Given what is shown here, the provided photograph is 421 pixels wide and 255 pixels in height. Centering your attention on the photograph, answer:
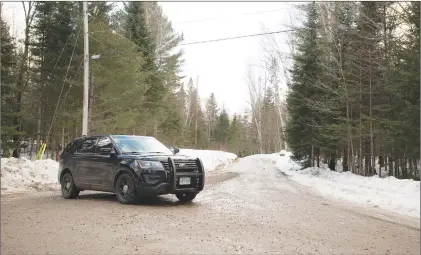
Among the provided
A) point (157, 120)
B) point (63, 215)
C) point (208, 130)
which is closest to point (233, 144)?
point (208, 130)

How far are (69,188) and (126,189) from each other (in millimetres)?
2379

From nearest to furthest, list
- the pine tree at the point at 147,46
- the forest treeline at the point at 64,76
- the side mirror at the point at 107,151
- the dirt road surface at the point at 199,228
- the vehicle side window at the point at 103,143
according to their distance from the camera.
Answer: the dirt road surface at the point at 199,228 → the side mirror at the point at 107,151 → the vehicle side window at the point at 103,143 → the forest treeline at the point at 64,76 → the pine tree at the point at 147,46

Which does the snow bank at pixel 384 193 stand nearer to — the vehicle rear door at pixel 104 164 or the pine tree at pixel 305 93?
the vehicle rear door at pixel 104 164

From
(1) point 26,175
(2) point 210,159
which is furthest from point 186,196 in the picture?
(2) point 210,159

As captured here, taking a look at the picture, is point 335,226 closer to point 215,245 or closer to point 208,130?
point 215,245

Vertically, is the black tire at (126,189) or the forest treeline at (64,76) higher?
the forest treeline at (64,76)

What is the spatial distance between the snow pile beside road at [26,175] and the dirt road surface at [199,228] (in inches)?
85.7

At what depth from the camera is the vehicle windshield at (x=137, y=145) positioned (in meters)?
9.70

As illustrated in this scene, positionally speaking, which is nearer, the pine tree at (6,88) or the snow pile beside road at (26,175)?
the snow pile beside road at (26,175)

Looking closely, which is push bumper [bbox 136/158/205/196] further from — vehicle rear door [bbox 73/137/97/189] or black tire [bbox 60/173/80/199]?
black tire [bbox 60/173/80/199]

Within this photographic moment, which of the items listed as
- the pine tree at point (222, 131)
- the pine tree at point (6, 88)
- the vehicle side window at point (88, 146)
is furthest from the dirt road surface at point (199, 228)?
the pine tree at point (222, 131)

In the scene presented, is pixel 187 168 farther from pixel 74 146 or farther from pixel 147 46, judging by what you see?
pixel 147 46

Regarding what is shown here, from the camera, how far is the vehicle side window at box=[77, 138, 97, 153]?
33.8 feet

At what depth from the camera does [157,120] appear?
32281 mm
